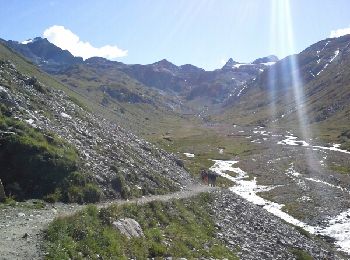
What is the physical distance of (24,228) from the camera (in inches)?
976

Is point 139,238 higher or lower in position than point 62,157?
lower

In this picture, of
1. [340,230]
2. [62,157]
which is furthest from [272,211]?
[62,157]

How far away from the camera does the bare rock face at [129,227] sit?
91.8 feet

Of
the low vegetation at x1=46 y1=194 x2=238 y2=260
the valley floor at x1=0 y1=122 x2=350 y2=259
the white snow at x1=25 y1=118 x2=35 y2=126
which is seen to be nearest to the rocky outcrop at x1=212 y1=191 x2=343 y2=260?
the valley floor at x1=0 y1=122 x2=350 y2=259

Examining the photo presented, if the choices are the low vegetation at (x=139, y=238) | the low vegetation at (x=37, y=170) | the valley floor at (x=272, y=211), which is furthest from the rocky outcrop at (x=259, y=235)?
the low vegetation at (x=37, y=170)

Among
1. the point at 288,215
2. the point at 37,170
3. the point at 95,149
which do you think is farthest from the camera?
the point at 288,215

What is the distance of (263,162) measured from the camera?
405 ft

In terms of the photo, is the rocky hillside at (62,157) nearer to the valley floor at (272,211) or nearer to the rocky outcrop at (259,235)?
the valley floor at (272,211)

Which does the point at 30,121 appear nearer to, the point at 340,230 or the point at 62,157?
the point at 62,157

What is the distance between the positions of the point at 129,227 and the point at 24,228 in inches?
285

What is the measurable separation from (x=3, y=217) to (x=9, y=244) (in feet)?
18.0

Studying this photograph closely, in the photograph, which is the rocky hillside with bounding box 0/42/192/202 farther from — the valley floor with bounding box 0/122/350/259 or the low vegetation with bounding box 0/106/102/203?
the valley floor with bounding box 0/122/350/259

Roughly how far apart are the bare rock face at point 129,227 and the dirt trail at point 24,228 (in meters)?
4.47

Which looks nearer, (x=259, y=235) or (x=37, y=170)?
(x=37, y=170)
